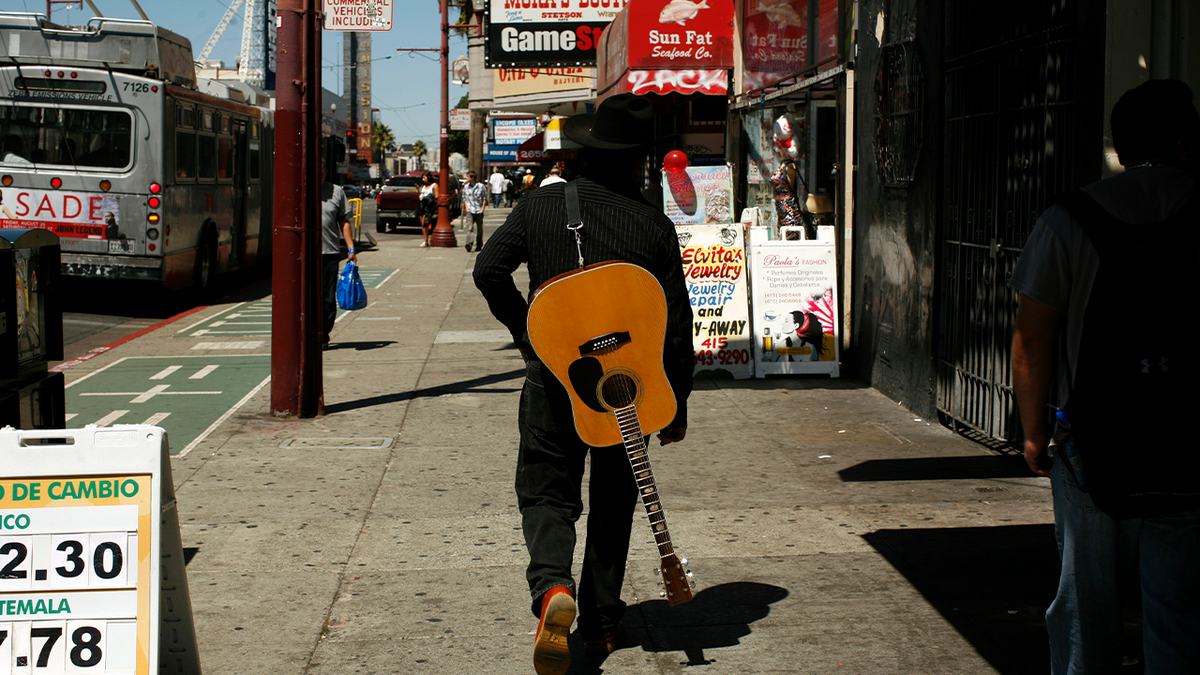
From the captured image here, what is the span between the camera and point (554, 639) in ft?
11.6

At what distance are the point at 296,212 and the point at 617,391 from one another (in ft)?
16.1

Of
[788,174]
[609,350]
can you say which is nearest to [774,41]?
[788,174]

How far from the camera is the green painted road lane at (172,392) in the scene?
8156 mm

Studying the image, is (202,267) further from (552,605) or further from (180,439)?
(552,605)

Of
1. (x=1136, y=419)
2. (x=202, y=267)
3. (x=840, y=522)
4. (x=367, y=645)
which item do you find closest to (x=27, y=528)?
(x=367, y=645)

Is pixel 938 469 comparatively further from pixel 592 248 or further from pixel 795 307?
pixel 592 248

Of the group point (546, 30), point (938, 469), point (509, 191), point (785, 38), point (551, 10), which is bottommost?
point (938, 469)

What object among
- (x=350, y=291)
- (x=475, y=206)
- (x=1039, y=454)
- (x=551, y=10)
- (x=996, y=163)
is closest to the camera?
(x=1039, y=454)

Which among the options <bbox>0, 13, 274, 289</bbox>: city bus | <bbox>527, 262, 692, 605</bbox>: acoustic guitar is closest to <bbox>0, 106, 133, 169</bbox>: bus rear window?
<bbox>0, 13, 274, 289</bbox>: city bus

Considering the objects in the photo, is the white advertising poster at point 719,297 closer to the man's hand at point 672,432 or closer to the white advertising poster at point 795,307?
the white advertising poster at point 795,307

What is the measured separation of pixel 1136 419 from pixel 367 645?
8.94 ft

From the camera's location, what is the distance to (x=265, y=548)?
5.30m

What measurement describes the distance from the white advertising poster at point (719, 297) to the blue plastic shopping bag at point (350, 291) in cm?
373

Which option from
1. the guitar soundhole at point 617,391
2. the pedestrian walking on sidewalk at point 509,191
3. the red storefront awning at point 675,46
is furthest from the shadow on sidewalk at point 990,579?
the pedestrian walking on sidewalk at point 509,191
